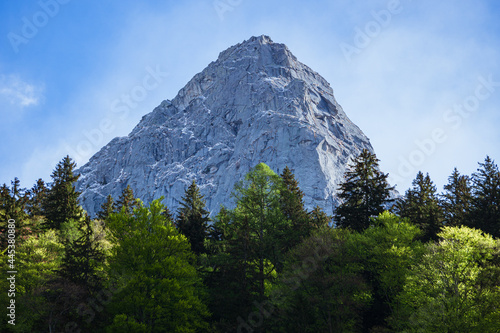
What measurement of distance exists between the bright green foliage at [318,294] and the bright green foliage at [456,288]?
169 inches

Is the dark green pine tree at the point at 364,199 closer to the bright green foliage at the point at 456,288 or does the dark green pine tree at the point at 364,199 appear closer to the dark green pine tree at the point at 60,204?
the bright green foliage at the point at 456,288

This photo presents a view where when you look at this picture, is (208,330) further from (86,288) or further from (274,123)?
A: (274,123)

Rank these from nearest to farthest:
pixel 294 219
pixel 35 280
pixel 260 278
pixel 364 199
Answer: pixel 260 278 < pixel 35 280 < pixel 294 219 < pixel 364 199

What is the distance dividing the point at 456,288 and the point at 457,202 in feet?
99.4

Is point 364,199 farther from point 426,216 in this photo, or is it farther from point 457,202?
point 457,202

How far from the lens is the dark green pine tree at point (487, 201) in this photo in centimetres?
3462

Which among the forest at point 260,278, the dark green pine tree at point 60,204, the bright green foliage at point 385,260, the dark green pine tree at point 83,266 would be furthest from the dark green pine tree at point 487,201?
the dark green pine tree at point 60,204

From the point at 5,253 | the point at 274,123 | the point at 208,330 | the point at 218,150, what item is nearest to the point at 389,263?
the point at 208,330

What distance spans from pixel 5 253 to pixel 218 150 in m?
159

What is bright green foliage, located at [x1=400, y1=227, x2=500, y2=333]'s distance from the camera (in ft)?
77.2

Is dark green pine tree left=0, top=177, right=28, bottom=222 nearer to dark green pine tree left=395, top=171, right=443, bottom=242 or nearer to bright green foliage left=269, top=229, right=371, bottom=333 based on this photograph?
bright green foliage left=269, top=229, right=371, bottom=333

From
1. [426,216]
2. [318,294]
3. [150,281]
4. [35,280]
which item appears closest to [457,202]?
[426,216]

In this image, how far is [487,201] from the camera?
35.9 metres

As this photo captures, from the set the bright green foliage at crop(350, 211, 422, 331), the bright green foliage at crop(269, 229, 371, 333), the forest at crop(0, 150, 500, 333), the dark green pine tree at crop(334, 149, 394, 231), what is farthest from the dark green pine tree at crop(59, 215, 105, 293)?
the dark green pine tree at crop(334, 149, 394, 231)
